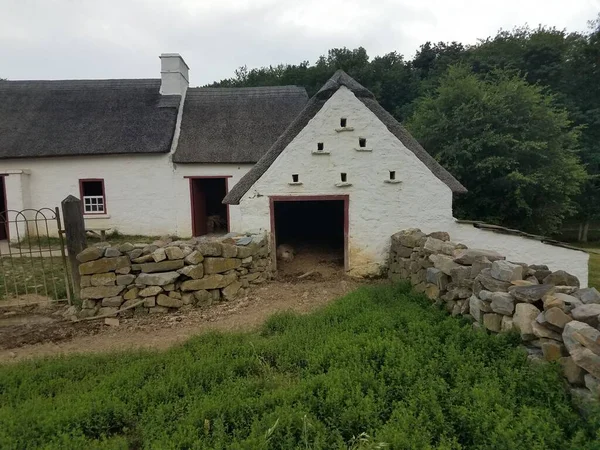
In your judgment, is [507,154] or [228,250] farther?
[507,154]

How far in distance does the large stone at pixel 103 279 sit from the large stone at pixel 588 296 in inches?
271

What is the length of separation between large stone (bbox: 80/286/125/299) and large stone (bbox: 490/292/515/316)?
6000 millimetres

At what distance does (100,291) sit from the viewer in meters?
6.97

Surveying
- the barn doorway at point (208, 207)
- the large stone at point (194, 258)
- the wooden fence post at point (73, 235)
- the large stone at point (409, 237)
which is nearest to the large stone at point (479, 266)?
the large stone at point (409, 237)

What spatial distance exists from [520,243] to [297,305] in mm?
5064

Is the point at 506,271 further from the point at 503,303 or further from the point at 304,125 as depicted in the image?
the point at 304,125

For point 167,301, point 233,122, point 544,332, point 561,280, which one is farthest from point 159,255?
point 233,122

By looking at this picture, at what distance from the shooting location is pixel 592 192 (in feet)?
83.0

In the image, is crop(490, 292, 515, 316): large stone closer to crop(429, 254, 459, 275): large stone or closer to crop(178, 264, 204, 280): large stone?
crop(429, 254, 459, 275): large stone

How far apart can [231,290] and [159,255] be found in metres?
1.53

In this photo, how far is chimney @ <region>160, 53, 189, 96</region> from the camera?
17.2 metres

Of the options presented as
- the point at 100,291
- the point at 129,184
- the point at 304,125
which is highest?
the point at 304,125

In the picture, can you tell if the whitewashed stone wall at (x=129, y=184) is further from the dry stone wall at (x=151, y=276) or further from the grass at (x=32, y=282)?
the dry stone wall at (x=151, y=276)

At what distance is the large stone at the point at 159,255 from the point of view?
23.1 feet
